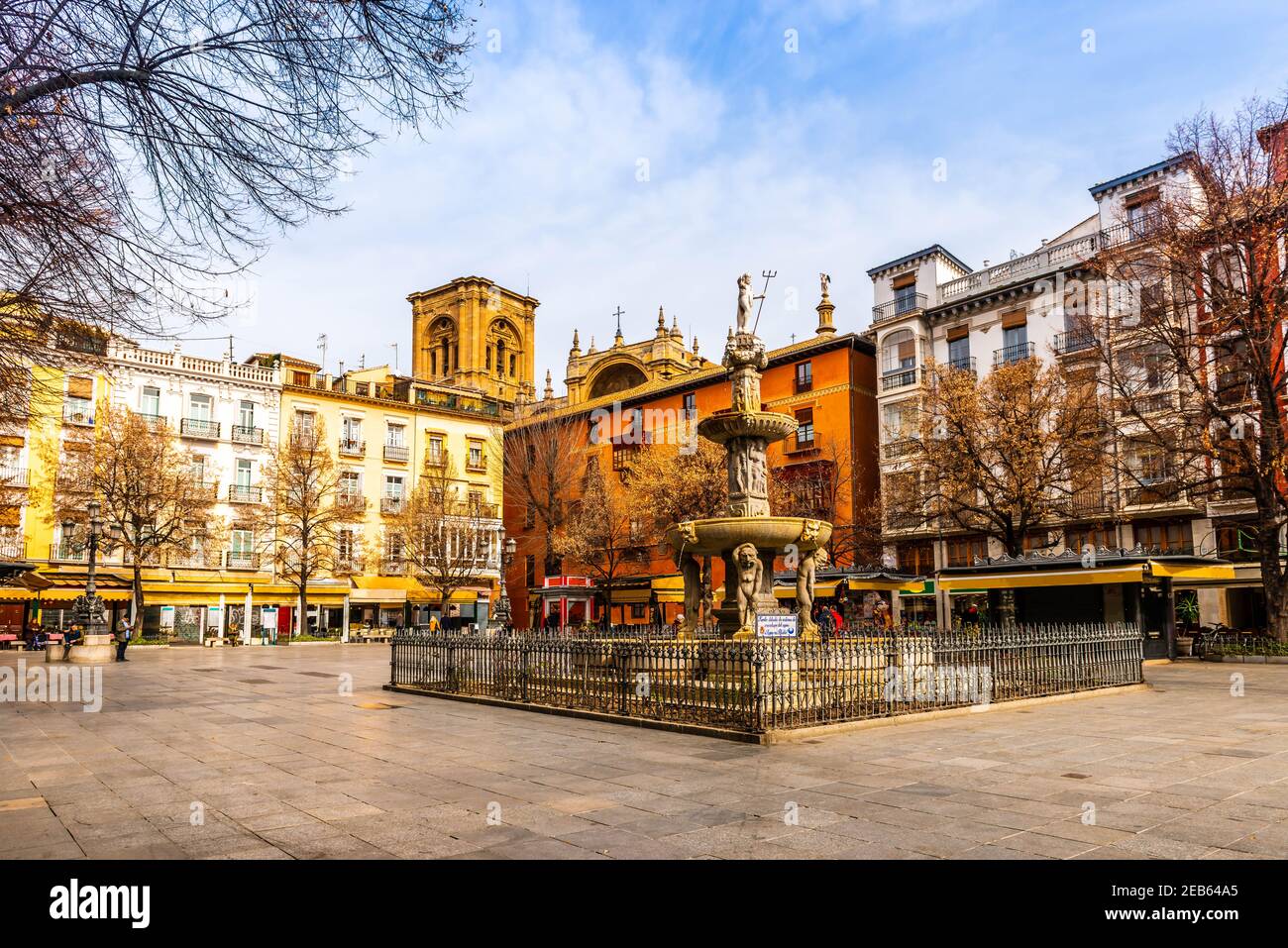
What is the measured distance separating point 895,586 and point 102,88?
26878 millimetres

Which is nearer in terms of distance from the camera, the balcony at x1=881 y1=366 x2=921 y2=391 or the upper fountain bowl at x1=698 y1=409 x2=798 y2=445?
the upper fountain bowl at x1=698 y1=409 x2=798 y2=445

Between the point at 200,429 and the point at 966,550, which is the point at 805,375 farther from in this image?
the point at 200,429

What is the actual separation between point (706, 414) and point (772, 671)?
37.8 meters

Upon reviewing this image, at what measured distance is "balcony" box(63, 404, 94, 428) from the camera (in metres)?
38.8

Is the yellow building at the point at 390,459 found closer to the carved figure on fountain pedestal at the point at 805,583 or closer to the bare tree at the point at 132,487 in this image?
the bare tree at the point at 132,487

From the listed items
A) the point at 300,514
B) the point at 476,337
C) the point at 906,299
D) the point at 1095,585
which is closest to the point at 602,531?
the point at 300,514

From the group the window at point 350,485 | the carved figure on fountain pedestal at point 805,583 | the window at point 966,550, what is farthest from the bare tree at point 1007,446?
the window at point 350,485

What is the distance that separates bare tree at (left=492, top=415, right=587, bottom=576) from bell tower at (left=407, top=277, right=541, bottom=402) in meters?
19.6

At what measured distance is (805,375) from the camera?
44156 mm

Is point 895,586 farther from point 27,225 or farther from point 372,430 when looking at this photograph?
point 372,430

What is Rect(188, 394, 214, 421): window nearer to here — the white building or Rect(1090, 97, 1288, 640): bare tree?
Answer: the white building

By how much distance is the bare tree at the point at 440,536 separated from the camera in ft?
142

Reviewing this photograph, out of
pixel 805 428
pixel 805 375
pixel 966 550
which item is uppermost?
pixel 805 375

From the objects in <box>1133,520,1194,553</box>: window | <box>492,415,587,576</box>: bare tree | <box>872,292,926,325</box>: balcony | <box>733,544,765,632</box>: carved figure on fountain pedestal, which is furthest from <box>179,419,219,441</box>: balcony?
<box>1133,520,1194,553</box>: window
